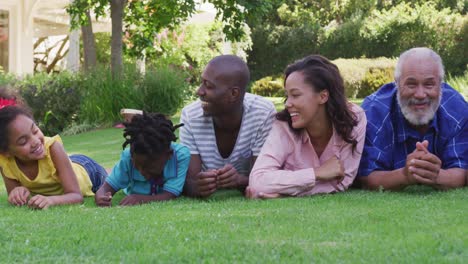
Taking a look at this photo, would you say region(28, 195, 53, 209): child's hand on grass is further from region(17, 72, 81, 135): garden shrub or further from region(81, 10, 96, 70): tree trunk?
region(81, 10, 96, 70): tree trunk

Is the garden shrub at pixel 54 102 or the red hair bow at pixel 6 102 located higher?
the red hair bow at pixel 6 102

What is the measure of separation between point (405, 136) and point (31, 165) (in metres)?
3.09

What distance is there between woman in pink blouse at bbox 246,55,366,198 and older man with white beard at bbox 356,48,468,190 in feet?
0.60

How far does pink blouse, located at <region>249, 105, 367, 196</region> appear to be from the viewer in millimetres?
6520

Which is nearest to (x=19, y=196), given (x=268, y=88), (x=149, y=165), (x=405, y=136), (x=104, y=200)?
(x=104, y=200)

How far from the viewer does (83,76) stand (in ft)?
64.3

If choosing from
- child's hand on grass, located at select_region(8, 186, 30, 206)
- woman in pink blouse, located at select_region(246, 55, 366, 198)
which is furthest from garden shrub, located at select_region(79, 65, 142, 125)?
woman in pink blouse, located at select_region(246, 55, 366, 198)

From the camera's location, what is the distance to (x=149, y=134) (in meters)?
6.54

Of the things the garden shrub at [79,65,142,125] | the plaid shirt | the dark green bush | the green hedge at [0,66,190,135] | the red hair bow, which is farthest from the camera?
the dark green bush

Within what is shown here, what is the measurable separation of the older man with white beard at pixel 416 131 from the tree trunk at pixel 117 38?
487 inches

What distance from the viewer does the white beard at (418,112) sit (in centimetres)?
665

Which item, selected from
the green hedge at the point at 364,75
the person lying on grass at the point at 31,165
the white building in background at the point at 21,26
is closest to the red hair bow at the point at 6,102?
the person lying on grass at the point at 31,165

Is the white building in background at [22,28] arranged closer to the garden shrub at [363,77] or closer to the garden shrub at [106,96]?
the garden shrub at [106,96]

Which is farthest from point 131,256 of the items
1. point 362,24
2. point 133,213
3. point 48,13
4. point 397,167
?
point 362,24
